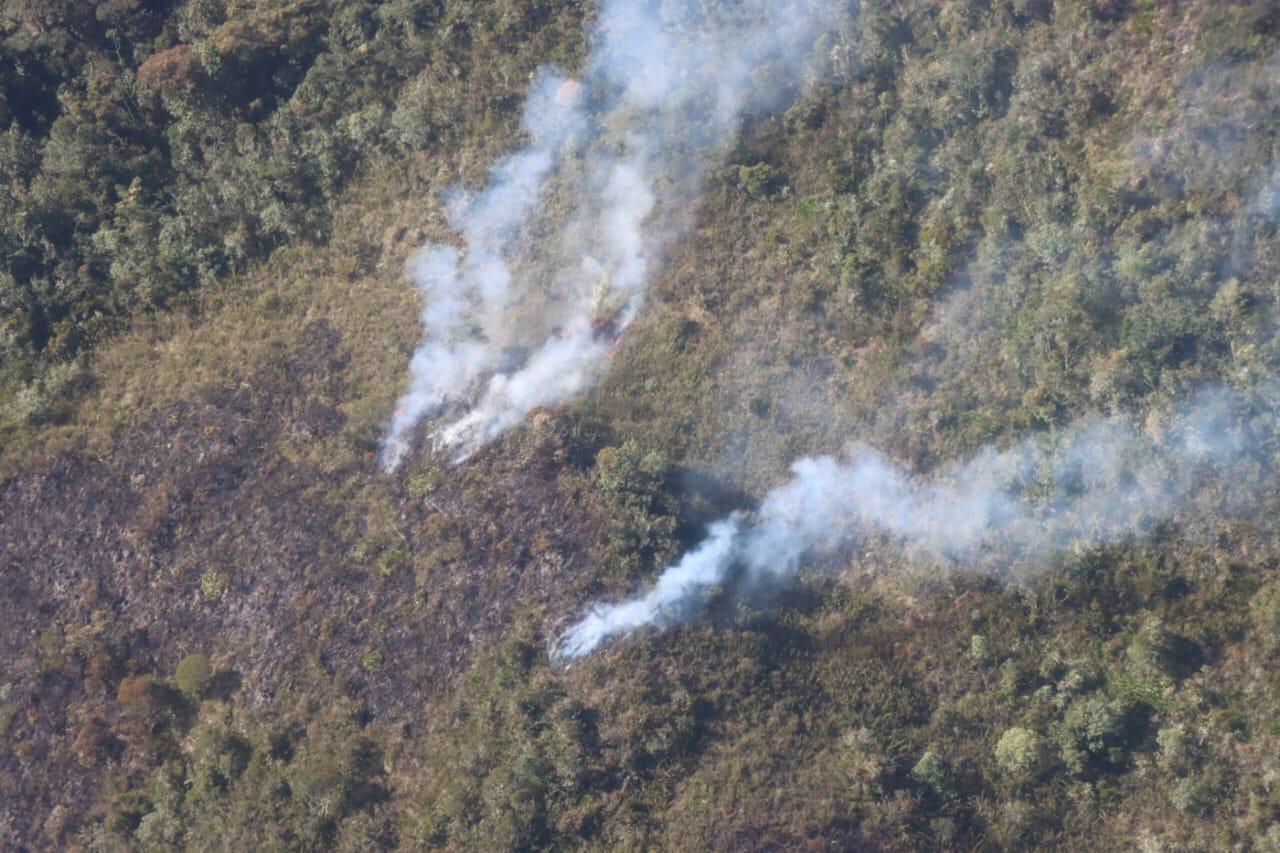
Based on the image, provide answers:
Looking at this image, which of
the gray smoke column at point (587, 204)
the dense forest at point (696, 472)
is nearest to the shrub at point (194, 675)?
the dense forest at point (696, 472)

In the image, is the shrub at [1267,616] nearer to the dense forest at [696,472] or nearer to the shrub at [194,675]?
the dense forest at [696,472]

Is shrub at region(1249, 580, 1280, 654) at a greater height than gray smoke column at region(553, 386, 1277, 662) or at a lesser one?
lesser

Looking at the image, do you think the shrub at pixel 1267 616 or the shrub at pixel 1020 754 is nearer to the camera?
the shrub at pixel 1267 616

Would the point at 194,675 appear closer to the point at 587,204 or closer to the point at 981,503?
the point at 587,204

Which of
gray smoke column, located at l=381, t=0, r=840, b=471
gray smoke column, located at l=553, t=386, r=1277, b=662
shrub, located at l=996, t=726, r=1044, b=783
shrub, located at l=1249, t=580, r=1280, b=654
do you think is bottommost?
shrub, located at l=1249, t=580, r=1280, b=654

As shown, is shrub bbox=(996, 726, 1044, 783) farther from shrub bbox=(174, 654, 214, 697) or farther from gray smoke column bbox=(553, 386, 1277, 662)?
shrub bbox=(174, 654, 214, 697)

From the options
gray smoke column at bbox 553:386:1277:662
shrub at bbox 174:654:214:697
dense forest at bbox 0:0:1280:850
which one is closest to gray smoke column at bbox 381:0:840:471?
dense forest at bbox 0:0:1280:850
